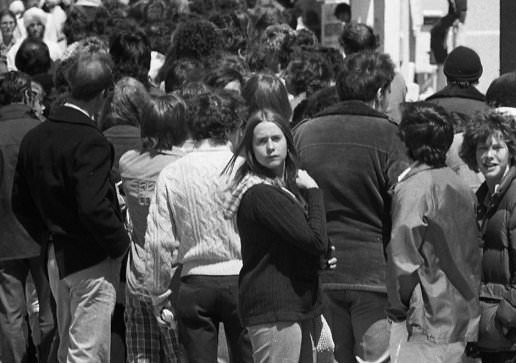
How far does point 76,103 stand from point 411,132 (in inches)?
80.3

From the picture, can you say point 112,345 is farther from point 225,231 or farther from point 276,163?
point 276,163

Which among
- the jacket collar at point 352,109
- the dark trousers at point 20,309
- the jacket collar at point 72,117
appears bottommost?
the dark trousers at point 20,309

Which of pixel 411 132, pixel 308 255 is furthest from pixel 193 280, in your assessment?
pixel 411 132

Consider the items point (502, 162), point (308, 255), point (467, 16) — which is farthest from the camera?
point (467, 16)

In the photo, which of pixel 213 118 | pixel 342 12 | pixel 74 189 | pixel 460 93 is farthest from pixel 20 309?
pixel 342 12

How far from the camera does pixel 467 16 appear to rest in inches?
499

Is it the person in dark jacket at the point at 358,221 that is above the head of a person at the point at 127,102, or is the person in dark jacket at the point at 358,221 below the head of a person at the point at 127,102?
below

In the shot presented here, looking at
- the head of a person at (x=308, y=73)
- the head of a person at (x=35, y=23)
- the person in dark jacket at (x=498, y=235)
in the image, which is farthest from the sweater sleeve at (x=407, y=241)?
the head of a person at (x=35, y=23)

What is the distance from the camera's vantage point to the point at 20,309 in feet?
32.8

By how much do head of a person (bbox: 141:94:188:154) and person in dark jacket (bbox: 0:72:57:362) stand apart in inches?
65.1

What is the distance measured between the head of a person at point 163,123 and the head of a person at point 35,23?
6660 mm

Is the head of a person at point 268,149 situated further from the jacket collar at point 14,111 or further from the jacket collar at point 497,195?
the jacket collar at point 14,111

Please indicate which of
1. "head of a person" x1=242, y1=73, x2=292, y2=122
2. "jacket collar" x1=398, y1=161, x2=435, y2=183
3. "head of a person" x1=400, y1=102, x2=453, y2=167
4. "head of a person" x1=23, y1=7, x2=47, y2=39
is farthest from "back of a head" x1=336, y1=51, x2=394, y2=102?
"head of a person" x1=23, y1=7, x2=47, y2=39

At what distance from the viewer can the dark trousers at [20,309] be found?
986cm
